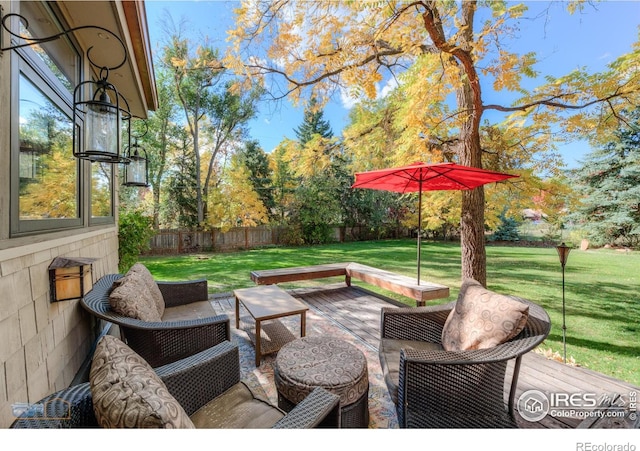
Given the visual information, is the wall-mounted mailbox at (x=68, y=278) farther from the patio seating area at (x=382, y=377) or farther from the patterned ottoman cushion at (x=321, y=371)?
the patio seating area at (x=382, y=377)

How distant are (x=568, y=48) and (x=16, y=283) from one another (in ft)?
21.0

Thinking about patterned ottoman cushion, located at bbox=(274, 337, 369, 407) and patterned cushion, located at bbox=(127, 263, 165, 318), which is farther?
patterned cushion, located at bbox=(127, 263, 165, 318)

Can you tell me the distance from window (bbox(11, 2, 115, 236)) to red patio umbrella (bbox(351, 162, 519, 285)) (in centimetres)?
302

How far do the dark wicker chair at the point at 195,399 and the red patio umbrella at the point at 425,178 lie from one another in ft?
8.65

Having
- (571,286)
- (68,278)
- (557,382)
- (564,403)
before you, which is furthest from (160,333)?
(571,286)

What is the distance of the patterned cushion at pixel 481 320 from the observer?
5.88ft

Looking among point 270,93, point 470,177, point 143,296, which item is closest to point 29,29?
point 143,296

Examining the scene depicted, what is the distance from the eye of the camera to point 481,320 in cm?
196

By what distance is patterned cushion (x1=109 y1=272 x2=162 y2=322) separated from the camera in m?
1.98

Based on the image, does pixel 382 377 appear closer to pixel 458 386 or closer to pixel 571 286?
pixel 458 386

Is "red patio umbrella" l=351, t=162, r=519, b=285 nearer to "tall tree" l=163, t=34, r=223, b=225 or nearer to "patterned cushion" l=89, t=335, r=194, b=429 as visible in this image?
"patterned cushion" l=89, t=335, r=194, b=429

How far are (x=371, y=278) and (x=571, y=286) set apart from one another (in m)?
5.46

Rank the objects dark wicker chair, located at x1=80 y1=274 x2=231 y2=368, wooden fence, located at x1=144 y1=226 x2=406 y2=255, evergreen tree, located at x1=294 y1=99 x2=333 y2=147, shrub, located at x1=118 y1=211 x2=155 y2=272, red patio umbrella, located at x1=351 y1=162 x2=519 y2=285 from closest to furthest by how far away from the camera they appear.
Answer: dark wicker chair, located at x1=80 y1=274 x2=231 y2=368, red patio umbrella, located at x1=351 y1=162 x2=519 y2=285, shrub, located at x1=118 y1=211 x2=155 y2=272, wooden fence, located at x1=144 y1=226 x2=406 y2=255, evergreen tree, located at x1=294 y1=99 x2=333 y2=147

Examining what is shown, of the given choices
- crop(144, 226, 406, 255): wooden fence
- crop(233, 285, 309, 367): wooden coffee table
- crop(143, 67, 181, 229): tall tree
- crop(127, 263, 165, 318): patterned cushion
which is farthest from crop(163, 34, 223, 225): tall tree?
crop(127, 263, 165, 318): patterned cushion
